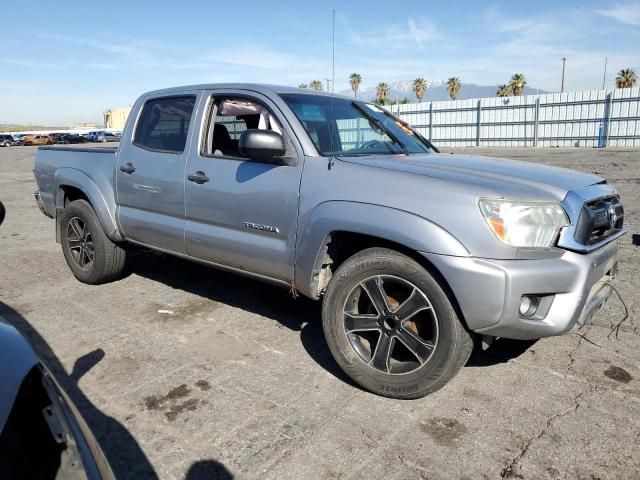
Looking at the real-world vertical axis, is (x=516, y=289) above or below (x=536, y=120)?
below

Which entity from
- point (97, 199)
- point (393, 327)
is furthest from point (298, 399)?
point (97, 199)

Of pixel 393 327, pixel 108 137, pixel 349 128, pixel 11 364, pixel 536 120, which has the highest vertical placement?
pixel 536 120

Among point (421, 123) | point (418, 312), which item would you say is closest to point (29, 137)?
point (421, 123)

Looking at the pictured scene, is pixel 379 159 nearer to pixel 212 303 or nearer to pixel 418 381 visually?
pixel 418 381

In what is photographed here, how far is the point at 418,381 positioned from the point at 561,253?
1037 mm

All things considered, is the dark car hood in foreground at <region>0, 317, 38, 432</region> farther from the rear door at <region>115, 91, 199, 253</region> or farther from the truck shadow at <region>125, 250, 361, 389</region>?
the rear door at <region>115, 91, 199, 253</region>

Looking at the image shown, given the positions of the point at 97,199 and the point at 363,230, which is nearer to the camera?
the point at 363,230

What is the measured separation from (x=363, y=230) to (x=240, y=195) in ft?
3.48

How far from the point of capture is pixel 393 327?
301cm

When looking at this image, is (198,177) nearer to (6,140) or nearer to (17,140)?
(6,140)

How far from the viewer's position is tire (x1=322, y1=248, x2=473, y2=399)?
281 cm

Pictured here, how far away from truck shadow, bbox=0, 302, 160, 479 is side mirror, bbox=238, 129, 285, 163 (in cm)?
170

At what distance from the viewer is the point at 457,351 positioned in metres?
2.79

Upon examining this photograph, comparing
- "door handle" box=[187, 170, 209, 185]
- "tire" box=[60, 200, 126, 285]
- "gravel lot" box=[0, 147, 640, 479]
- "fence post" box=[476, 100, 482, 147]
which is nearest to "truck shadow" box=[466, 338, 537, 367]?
"gravel lot" box=[0, 147, 640, 479]
